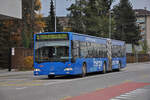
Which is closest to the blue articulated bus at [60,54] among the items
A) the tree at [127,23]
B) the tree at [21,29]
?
the tree at [21,29]

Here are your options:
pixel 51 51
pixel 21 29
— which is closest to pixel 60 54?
pixel 51 51

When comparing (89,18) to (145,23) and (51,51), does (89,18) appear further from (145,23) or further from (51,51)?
(145,23)

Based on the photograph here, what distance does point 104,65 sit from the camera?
3066 cm

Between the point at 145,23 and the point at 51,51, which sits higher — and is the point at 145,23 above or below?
above

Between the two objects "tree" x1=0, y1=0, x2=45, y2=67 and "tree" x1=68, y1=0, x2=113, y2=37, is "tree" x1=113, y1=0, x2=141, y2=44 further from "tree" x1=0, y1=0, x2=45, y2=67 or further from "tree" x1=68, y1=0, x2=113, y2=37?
"tree" x1=0, y1=0, x2=45, y2=67

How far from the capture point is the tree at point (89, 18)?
65938mm

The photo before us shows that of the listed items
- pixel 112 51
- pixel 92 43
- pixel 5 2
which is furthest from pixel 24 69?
pixel 92 43

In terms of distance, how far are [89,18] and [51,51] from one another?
45744mm

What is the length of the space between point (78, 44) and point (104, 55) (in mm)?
6672

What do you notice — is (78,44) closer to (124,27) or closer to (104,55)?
(104,55)

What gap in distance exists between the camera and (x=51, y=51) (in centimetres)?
2298

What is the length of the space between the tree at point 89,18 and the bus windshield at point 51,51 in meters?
41.9

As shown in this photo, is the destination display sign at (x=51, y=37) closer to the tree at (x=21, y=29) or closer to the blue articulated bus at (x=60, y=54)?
the blue articulated bus at (x=60, y=54)

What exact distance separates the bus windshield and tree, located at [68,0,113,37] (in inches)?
1650
